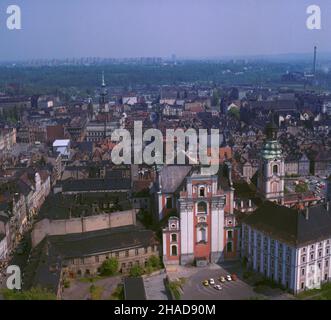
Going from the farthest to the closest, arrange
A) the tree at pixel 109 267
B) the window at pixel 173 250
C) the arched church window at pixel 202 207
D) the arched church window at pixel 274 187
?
the arched church window at pixel 274 187 → the window at pixel 173 250 → the arched church window at pixel 202 207 → the tree at pixel 109 267

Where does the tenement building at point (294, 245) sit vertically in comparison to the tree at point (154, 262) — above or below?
above

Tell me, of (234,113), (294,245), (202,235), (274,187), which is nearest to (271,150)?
(274,187)

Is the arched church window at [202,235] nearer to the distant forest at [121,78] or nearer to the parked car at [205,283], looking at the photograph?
the parked car at [205,283]

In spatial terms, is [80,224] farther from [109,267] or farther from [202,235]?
[202,235]

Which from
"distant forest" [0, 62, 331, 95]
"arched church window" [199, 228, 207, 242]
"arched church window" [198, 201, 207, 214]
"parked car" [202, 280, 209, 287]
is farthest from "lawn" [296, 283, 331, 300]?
"distant forest" [0, 62, 331, 95]

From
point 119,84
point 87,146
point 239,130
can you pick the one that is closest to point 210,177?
point 87,146

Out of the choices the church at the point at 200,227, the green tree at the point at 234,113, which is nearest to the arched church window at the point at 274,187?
the church at the point at 200,227
